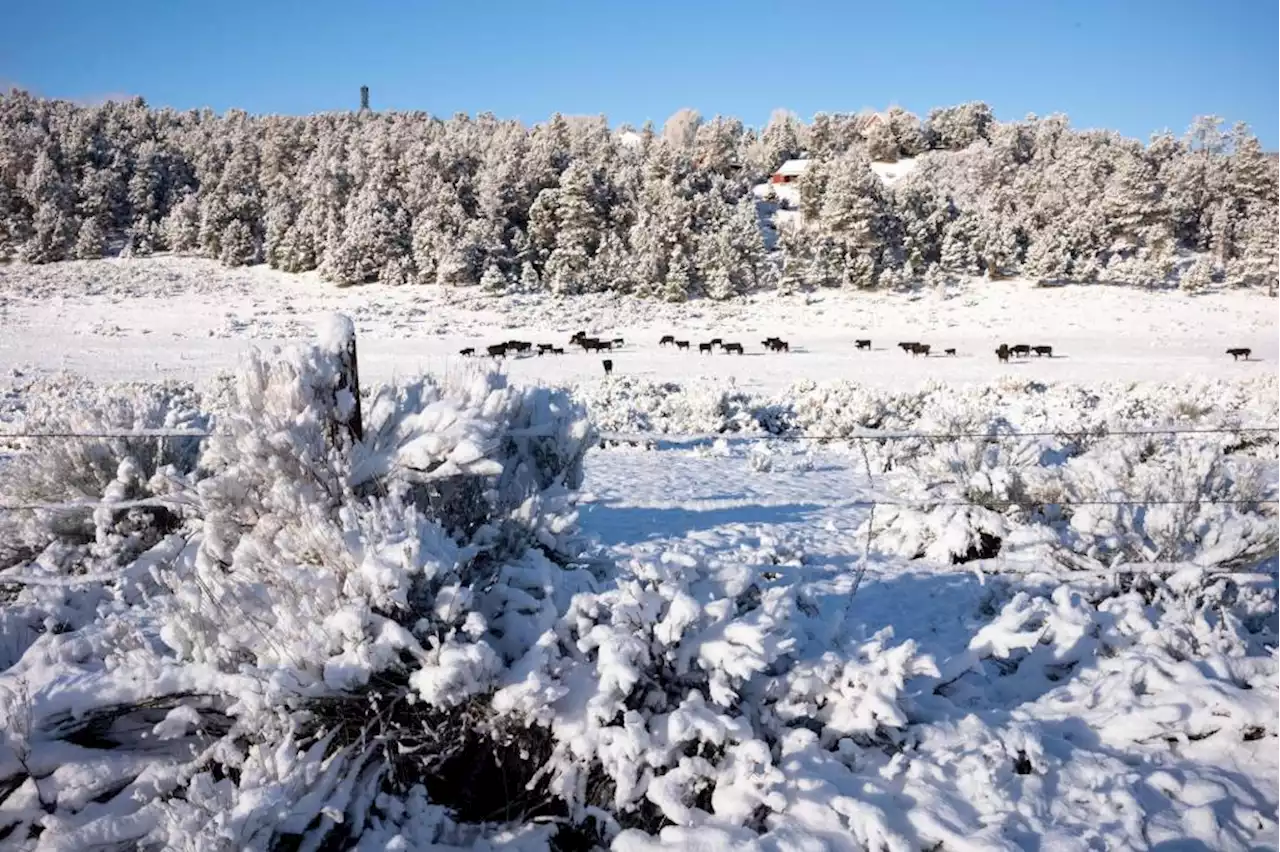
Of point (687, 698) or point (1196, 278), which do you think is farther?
point (1196, 278)

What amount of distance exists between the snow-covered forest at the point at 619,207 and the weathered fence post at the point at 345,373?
4164 cm

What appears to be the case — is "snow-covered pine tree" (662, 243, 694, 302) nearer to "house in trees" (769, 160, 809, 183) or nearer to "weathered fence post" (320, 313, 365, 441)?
"house in trees" (769, 160, 809, 183)

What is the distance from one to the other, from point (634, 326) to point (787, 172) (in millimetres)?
37620

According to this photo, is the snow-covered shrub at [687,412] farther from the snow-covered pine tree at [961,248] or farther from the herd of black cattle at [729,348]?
the snow-covered pine tree at [961,248]

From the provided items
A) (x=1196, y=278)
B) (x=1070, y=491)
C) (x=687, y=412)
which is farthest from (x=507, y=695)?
(x=1196, y=278)

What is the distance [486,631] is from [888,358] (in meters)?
26.2

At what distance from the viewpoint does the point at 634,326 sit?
3928 cm

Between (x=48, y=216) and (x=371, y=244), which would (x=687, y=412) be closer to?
(x=371, y=244)

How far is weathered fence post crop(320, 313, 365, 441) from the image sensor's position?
11.3 ft

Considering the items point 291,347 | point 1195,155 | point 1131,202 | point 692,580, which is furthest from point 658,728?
point 1195,155

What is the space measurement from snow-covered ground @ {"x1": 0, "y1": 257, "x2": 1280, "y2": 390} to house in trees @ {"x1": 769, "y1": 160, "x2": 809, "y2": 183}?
27.9 m

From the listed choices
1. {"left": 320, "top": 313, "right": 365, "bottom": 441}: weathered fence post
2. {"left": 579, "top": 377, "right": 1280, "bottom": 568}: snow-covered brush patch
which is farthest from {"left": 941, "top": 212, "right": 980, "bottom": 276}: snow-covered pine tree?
{"left": 320, "top": 313, "right": 365, "bottom": 441}: weathered fence post

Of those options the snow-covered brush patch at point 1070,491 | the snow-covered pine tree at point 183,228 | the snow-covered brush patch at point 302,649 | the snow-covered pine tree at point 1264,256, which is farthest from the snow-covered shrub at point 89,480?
the snow-covered pine tree at point 183,228

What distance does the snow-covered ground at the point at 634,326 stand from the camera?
2353cm
